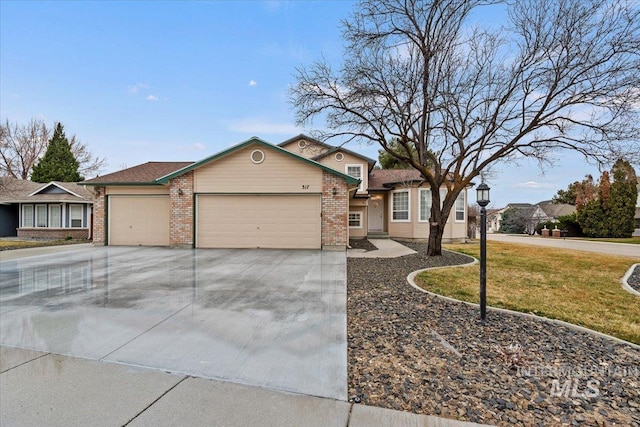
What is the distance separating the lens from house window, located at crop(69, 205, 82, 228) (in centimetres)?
2023

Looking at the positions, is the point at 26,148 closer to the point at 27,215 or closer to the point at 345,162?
the point at 27,215

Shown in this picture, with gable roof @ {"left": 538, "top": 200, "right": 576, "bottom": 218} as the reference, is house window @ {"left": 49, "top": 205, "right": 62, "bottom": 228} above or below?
below

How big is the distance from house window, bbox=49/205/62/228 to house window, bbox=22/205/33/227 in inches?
66.3

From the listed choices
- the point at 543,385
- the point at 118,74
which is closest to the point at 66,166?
the point at 118,74

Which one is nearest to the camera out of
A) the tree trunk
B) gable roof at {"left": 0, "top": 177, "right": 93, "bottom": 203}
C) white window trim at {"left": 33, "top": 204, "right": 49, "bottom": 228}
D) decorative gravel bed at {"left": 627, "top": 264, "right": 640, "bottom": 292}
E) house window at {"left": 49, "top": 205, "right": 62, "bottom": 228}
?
decorative gravel bed at {"left": 627, "top": 264, "right": 640, "bottom": 292}

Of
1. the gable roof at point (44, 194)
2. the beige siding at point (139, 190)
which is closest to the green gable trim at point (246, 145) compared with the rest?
the beige siding at point (139, 190)

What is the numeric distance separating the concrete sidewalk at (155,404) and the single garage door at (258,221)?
32.3 feet

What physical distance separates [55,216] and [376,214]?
20.4 m

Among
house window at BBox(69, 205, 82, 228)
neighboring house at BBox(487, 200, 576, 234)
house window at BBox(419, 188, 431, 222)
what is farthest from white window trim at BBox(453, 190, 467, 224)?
neighboring house at BBox(487, 200, 576, 234)

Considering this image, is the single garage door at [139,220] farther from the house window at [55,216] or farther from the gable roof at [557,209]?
the gable roof at [557,209]

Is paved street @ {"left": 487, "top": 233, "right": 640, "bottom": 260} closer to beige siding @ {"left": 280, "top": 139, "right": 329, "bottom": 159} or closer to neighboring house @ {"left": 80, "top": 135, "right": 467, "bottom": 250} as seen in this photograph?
neighboring house @ {"left": 80, "top": 135, "right": 467, "bottom": 250}

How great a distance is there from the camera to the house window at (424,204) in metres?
17.2

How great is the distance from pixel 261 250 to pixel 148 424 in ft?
33.3

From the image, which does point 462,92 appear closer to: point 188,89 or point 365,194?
point 365,194
